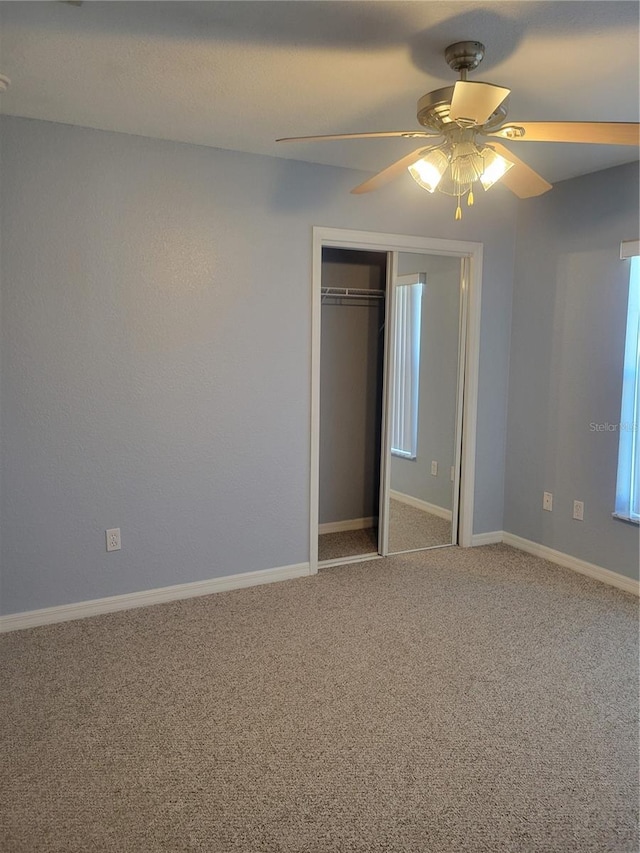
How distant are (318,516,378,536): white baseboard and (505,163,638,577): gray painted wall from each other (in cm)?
101

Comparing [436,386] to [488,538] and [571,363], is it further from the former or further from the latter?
[488,538]

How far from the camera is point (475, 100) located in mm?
1746

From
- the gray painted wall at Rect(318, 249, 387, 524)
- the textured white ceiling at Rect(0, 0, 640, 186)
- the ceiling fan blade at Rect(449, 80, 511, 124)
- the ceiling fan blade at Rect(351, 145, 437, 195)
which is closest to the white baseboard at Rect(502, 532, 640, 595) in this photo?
the gray painted wall at Rect(318, 249, 387, 524)

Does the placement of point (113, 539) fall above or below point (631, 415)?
below

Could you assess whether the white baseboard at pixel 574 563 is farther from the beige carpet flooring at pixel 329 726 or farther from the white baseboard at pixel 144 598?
the white baseboard at pixel 144 598

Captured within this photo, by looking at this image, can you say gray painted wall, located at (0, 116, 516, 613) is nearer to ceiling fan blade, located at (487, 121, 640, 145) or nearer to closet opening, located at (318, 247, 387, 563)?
closet opening, located at (318, 247, 387, 563)

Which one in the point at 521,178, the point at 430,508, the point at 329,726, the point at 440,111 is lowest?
the point at 329,726

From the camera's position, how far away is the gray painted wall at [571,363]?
11.6 feet

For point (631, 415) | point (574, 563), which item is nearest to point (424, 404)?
point (631, 415)

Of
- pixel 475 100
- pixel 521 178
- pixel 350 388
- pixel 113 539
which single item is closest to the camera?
pixel 475 100

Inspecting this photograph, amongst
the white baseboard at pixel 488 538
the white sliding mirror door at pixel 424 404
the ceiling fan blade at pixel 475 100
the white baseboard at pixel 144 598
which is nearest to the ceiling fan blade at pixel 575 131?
the ceiling fan blade at pixel 475 100

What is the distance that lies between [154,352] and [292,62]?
5.10 ft

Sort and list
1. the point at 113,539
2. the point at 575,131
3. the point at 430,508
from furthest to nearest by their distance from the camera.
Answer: the point at 430,508 → the point at 113,539 → the point at 575,131

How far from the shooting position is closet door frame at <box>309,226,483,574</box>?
3.57 meters
